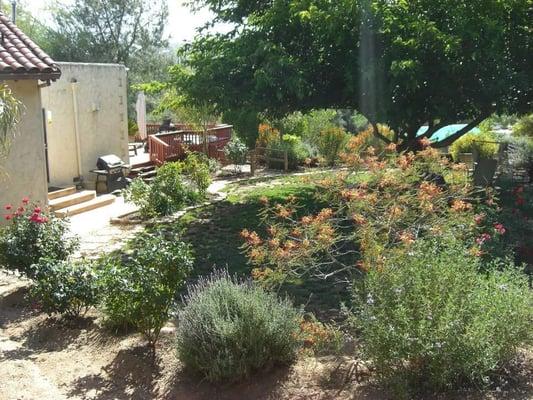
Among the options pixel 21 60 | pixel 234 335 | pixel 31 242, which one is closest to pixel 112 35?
pixel 21 60

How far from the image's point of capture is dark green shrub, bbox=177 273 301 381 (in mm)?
4531

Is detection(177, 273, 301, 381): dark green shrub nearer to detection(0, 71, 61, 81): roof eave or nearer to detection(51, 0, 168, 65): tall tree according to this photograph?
detection(0, 71, 61, 81): roof eave

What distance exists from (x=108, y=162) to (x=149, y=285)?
10778 millimetres

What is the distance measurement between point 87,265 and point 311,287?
9.95ft

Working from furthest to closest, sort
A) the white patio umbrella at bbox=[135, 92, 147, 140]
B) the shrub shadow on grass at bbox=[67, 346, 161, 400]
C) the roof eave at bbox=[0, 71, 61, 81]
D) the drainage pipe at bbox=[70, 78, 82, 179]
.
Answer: the white patio umbrella at bbox=[135, 92, 147, 140]
the drainage pipe at bbox=[70, 78, 82, 179]
the roof eave at bbox=[0, 71, 61, 81]
the shrub shadow on grass at bbox=[67, 346, 161, 400]

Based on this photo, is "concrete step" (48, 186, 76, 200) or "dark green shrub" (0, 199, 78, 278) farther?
"concrete step" (48, 186, 76, 200)

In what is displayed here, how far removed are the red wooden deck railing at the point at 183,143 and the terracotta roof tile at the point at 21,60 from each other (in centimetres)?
721

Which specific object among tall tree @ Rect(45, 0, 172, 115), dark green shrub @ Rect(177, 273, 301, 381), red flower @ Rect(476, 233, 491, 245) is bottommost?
dark green shrub @ Rect(177, 273, 301, 381)

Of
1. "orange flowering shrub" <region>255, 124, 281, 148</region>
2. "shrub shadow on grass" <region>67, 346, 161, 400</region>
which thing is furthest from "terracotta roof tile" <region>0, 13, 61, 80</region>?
"orange flowering shrub" <region>255, 124, 281, 148</region>

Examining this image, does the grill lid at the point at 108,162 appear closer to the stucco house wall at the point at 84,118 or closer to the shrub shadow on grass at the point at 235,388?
the stucco house wall at the point at 84,118

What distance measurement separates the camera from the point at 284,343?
4.72 metres

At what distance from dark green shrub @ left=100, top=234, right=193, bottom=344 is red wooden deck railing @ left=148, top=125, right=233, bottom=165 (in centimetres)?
1228

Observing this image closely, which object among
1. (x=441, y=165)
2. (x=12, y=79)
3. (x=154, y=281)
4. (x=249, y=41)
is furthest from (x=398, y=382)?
(x=249, y=41)

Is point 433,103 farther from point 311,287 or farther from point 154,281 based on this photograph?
point 154,281
